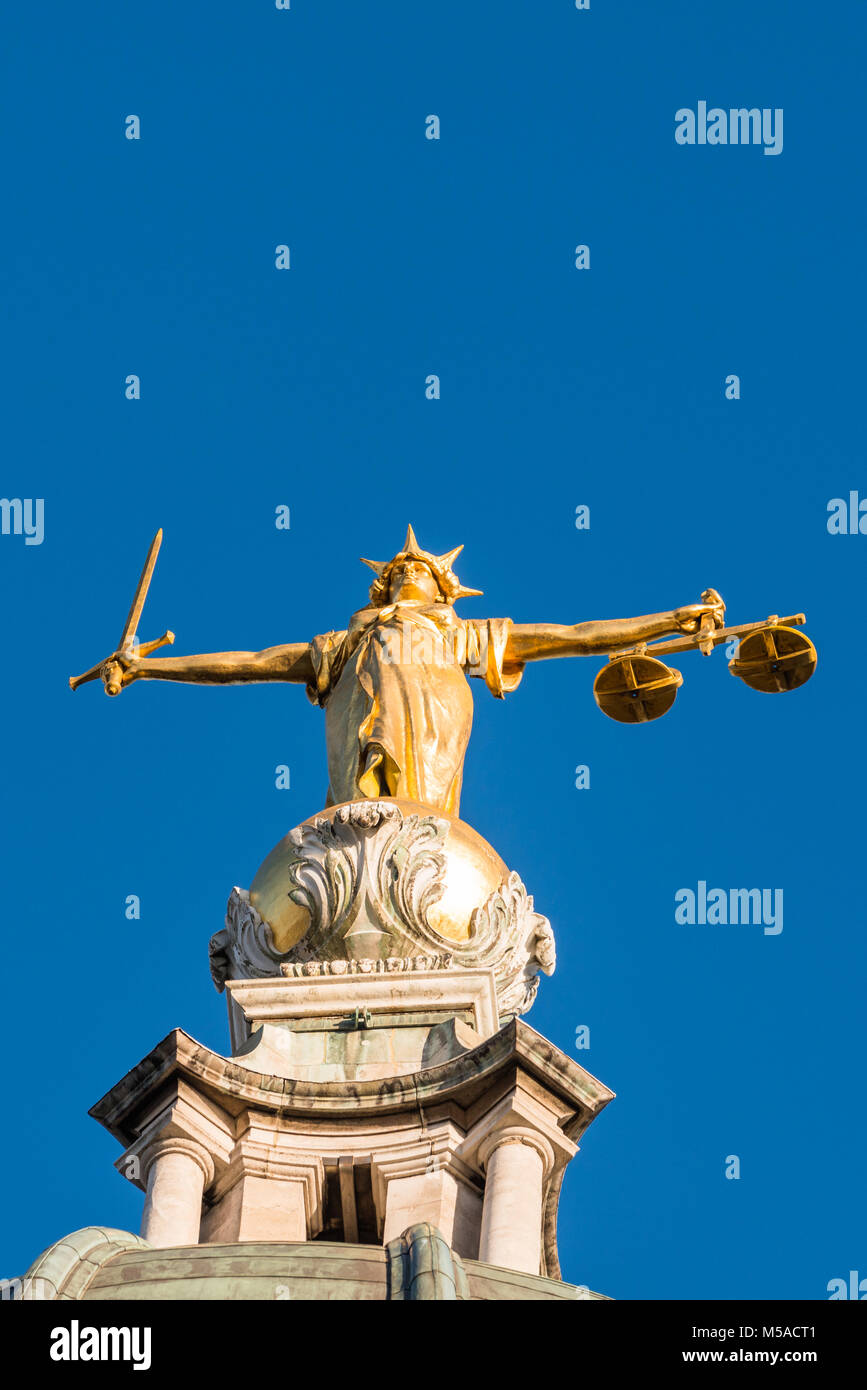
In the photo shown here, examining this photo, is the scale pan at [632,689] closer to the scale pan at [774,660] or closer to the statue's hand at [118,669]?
the scale pan at [774,660]

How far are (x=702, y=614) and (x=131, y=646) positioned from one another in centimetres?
722

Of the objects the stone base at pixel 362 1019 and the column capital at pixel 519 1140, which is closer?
the column capital at pixel 519 1140

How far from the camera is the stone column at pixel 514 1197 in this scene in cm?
3428

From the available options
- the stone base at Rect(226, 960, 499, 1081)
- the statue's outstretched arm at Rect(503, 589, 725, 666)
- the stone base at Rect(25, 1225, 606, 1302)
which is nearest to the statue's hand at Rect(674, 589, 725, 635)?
the statue's outstretched arm at Rect(503, 589, 725, 666)

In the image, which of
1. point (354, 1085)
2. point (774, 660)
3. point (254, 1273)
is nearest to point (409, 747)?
point (774, 660)

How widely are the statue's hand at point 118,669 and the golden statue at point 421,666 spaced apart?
13mm

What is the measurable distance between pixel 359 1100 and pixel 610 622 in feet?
30.2

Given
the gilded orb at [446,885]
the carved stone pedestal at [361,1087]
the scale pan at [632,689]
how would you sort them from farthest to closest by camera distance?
1. the scale pan at [632,689]
2. the gilded orb at [446,885]
3. the carved stone pedestal at [361,1087]

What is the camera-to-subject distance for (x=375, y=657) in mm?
42094

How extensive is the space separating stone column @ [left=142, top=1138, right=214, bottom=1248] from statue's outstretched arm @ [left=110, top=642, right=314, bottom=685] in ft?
29.6

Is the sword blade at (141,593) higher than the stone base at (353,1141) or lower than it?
higher

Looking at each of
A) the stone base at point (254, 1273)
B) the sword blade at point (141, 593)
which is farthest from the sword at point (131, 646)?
the stone base at point (254, 1273)
